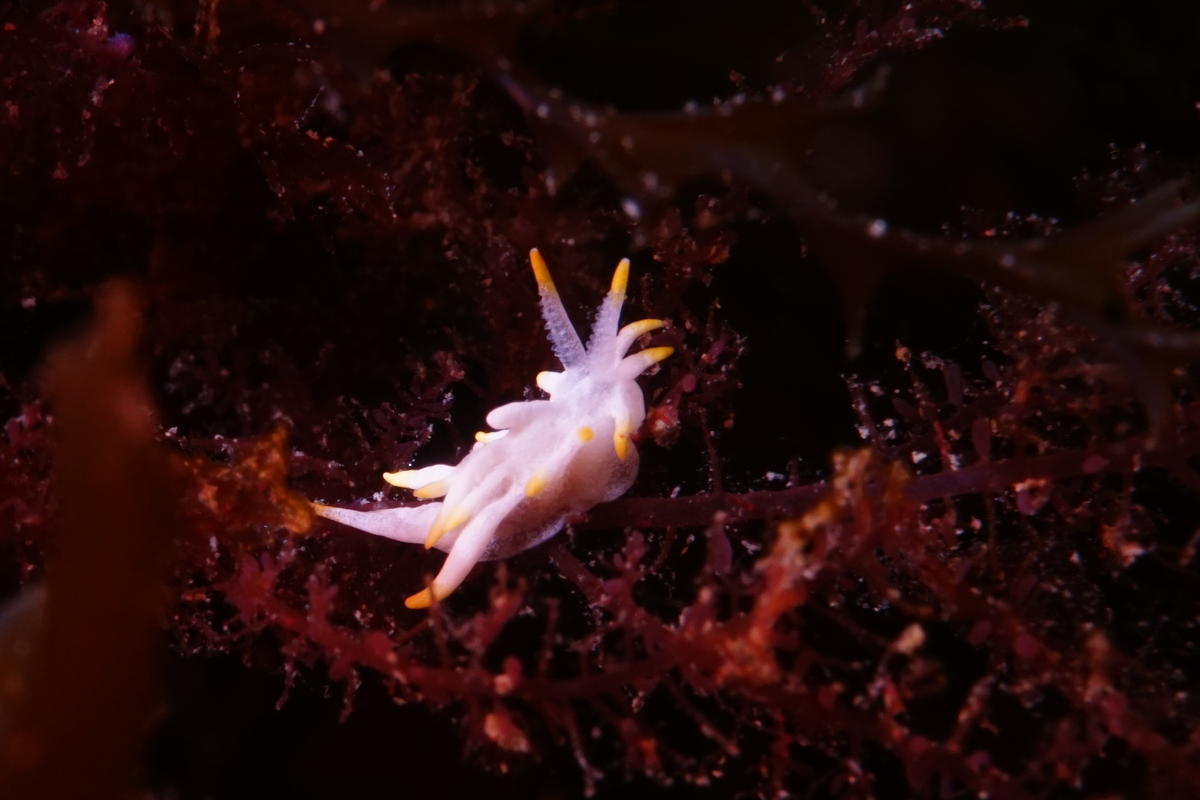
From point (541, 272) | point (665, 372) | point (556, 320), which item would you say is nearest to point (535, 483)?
point (556, 320)

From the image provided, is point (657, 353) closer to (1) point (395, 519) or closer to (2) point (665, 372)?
(2) point (665, 372)

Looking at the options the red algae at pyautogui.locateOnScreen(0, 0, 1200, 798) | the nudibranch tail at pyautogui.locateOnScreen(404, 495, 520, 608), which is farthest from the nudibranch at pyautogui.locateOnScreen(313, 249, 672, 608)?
the red algae at pyautogui.locateOnScreen(0, 0, 1200, 798)

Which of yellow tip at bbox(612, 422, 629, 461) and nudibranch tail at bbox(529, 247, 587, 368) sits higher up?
nudibranch tail at bbox(529, 247, 587, 368)

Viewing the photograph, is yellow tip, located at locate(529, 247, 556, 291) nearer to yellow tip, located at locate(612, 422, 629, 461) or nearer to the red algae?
the red algae

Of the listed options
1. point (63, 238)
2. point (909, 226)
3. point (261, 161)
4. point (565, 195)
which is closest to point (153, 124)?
point (261, 161)


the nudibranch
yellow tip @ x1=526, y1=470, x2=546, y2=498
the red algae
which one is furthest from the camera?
the nudibranch

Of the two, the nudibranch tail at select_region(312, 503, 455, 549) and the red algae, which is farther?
the nudibranch tail at select_region(312, 503, 455, 549)

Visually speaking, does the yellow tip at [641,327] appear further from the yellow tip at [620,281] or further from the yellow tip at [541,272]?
the yellow tip at [541,272]
